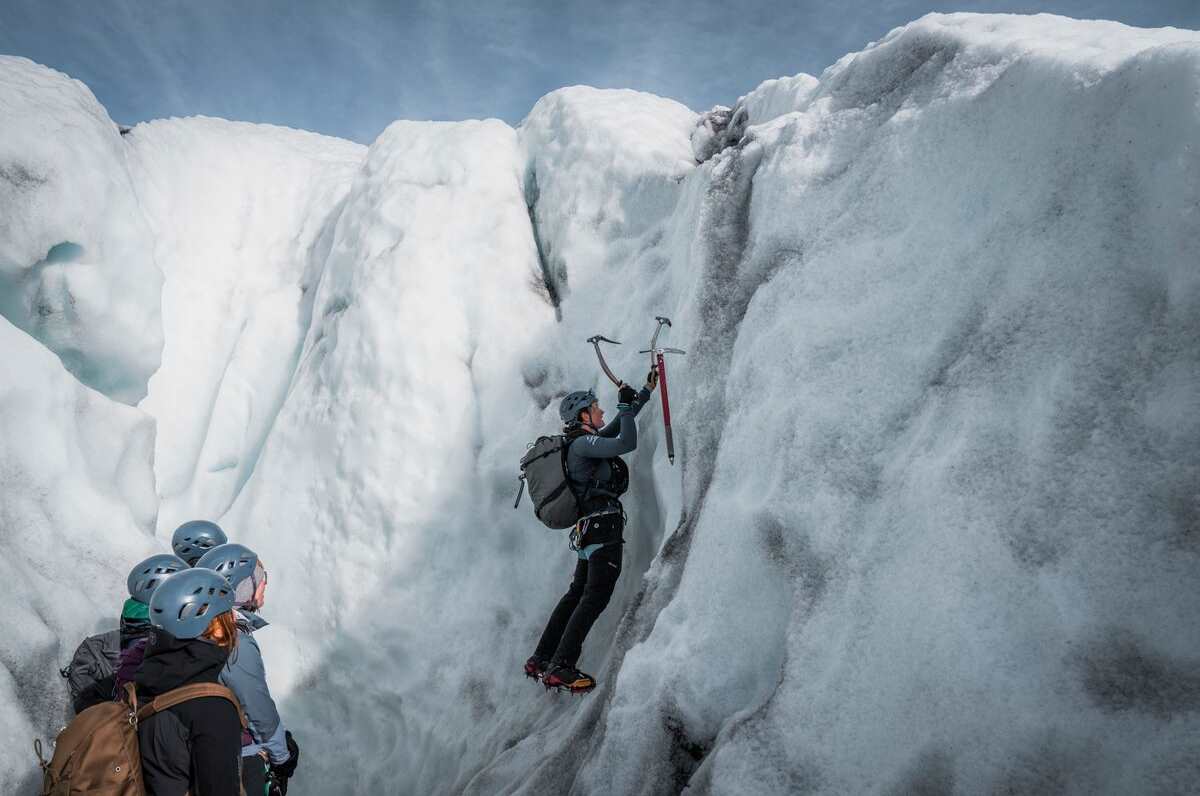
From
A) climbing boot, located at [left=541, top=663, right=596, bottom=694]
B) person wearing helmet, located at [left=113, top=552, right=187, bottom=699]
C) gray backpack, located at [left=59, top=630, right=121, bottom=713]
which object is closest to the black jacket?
person wearing helmet, located at [left=113, top=552, right=187, bottom=699]

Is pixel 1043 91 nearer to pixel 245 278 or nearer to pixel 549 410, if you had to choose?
pixel 549 410

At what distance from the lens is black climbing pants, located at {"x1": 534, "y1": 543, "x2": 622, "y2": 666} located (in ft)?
14.4

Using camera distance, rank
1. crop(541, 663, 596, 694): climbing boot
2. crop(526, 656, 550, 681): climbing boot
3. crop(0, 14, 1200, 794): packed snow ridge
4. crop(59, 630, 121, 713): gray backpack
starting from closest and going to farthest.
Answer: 1. crop(0, 14, 1200, 794): packed snow ridge
2. crop(59, 630, 121, 713): gray backpack
3. crop(541, 663, 596, 694): climbing boot
4. crop(526, 656, 550, 681): climbing boot

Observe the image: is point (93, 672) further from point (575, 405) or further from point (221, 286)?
point (221, 286)

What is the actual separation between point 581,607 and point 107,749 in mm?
2627

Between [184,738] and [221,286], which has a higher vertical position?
[221,286]

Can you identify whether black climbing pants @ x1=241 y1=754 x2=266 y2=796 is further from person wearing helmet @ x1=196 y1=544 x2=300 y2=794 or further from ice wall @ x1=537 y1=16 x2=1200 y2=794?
ice wall @ x1=537 y1=16 x2=1200 y2=794

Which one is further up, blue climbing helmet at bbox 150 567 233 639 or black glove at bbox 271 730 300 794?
blue climbing helmet at bbox 150 567 233 639

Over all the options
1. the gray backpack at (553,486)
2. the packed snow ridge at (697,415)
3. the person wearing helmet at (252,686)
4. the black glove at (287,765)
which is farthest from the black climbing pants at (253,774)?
the gray backpack at (553,486)

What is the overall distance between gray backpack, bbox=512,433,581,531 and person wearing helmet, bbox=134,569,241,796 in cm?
230

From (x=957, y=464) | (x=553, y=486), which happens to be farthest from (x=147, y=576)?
(x=957, y=464)

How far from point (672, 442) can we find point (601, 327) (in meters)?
2.03

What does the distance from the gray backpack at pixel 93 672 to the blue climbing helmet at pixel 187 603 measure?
160cm

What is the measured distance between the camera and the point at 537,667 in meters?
4.50
